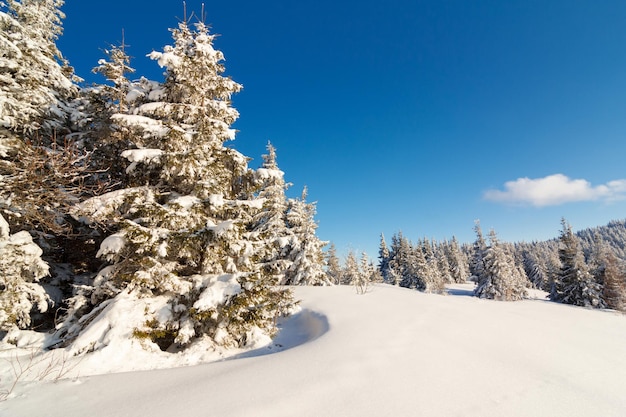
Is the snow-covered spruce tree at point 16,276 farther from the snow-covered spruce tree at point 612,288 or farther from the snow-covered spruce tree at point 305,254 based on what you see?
the snow-covered spruce tree at point 612,288

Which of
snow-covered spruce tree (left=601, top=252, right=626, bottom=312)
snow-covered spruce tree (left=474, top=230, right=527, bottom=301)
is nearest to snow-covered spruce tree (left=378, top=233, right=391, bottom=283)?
snow-covered spruce tree (left=474, top=230, right=527, bottom=301)

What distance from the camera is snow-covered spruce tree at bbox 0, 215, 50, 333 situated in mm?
6922

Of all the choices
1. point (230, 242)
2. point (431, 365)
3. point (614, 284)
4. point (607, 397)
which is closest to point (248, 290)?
point (230, 242)

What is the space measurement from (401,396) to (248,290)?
4.50m

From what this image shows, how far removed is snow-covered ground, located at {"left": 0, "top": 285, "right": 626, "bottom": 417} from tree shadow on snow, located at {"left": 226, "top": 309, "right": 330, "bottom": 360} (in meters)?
1.38

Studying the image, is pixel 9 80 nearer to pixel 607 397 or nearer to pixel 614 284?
pixel 607 397

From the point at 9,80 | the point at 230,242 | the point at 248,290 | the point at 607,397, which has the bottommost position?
the point at 607,397

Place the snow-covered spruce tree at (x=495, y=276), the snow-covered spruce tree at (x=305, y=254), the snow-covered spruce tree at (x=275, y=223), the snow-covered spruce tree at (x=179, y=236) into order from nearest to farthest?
the snow-covered spruce tree at (x=179, y=236)
the snow-covered spruce tree at (x=275, y=223)
the snow-covered spruce tree at (x=305, y=254)
the snow-covered spruce tree at (x=495, y=276)

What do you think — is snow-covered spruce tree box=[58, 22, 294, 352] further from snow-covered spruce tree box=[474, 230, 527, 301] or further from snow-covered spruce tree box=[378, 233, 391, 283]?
snow-covered spruce tree box=[378, 233, 391, 283]

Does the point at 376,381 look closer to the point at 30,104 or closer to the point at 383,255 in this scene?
the point at 30,104

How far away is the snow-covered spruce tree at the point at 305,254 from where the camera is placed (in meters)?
20.5

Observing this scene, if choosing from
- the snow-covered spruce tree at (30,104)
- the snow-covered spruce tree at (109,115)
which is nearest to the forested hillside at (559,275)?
the snow-covered spruce tree at (109,115)

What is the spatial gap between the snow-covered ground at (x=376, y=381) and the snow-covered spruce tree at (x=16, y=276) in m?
2.57

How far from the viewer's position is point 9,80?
8.02 meters
